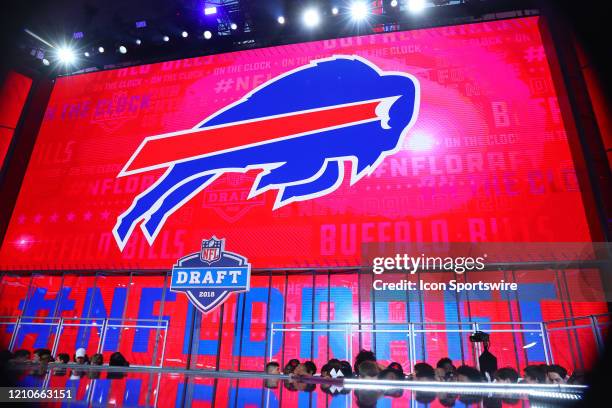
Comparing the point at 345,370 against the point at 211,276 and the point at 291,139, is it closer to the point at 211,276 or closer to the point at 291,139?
the point at 211,276

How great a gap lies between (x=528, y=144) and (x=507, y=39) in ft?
8.45

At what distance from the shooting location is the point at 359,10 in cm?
844

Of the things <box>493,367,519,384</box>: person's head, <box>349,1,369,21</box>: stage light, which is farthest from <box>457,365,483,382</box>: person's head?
<box>349,1,369,21</box>: stage light

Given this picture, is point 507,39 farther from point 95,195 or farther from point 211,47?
point 95,195

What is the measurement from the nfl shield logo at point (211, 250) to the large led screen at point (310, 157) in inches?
101

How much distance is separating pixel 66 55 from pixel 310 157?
7.81 metres

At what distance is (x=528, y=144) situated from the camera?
6812mm

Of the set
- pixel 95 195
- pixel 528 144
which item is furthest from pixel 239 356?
pixel 528 144

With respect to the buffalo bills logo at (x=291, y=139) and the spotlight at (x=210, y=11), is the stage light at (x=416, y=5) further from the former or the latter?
the spotlight at (x=210, y=11)

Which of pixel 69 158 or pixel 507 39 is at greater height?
pixel 507 39

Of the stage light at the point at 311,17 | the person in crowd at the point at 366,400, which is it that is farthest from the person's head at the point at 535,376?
the stage light at the point at 311,17

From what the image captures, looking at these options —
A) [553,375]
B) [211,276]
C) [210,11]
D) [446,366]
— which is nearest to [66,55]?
[210,11]

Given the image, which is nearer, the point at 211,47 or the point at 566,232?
the point at 566,232

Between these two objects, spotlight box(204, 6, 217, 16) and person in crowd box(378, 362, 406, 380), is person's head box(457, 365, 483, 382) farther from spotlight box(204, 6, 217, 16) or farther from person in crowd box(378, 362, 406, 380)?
spotlight box(204, 6, 217, 16)
